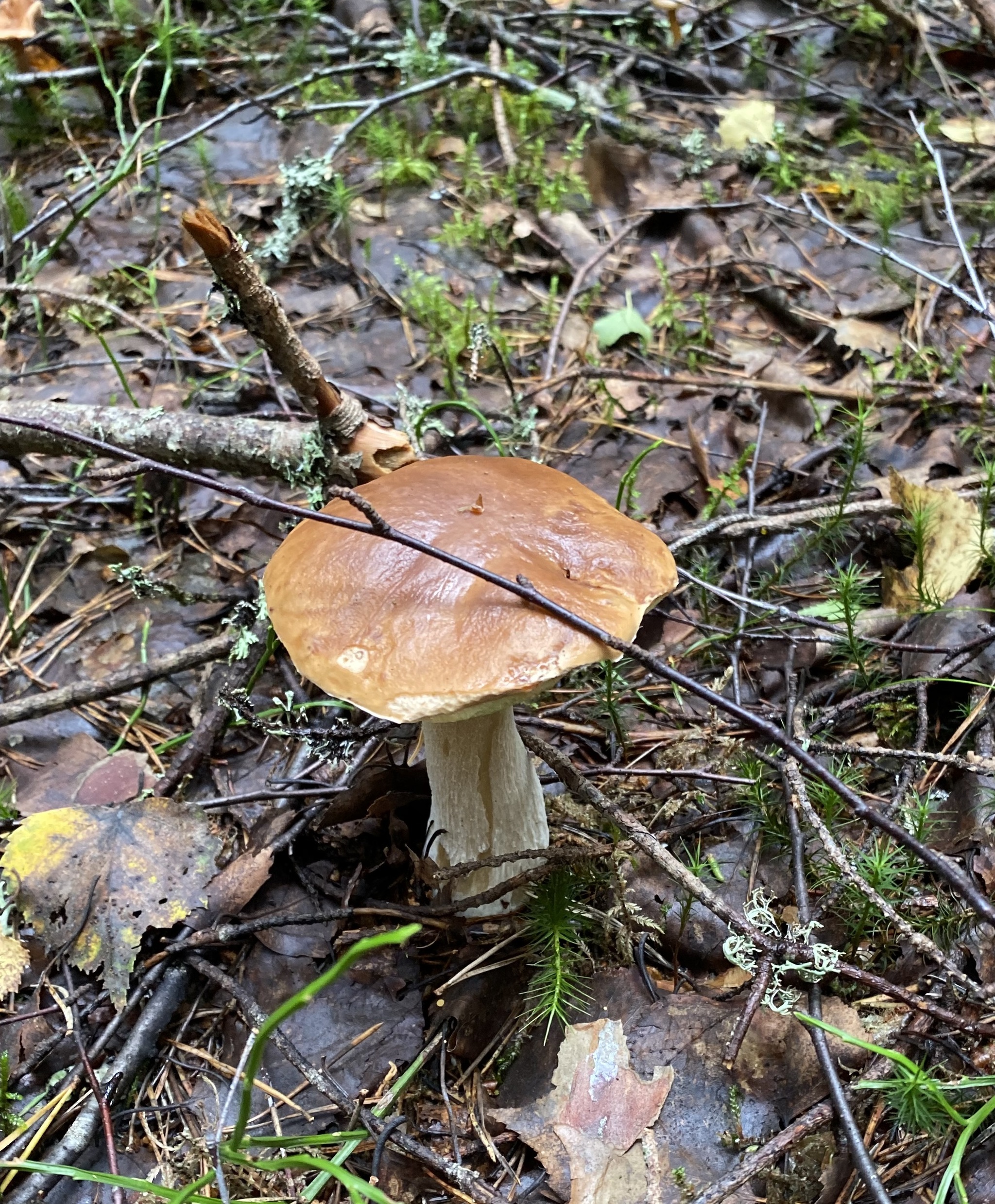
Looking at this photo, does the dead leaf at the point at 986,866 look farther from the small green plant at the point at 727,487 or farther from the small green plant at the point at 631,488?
the small green plant at the point at 727,487

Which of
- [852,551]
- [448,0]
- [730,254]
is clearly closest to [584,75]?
[448,0]

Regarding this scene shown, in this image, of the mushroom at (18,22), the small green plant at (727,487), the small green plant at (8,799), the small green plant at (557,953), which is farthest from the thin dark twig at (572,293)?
the mushroom at (18,22)

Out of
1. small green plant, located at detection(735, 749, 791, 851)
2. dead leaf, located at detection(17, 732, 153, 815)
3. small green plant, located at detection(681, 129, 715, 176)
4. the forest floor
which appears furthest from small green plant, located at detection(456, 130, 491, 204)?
small green plant, located at detection(735, 749, 791, 851)

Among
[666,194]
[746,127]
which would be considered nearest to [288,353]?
[666,194]

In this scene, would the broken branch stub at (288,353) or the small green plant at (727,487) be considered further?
the small green plant at (727,487)

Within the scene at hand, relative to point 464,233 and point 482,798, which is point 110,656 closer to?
point 482,798

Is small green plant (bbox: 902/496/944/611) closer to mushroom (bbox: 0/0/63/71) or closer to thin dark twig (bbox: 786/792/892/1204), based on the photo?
thin dark twig (bbox: 786/792/892/1204)
